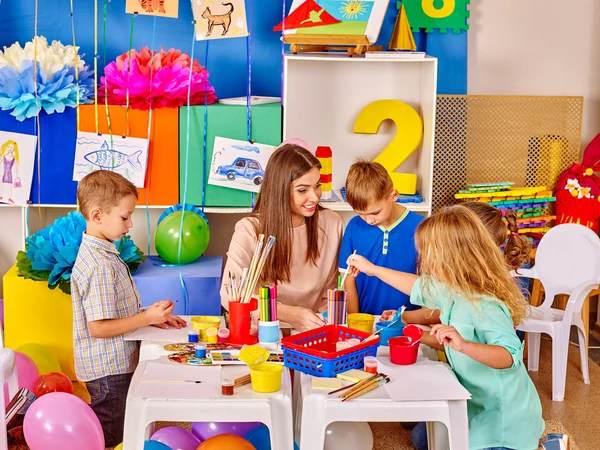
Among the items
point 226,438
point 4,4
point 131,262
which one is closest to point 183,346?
point 226,438

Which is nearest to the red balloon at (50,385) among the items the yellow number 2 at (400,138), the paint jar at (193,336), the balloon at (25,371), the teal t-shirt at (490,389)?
the balloon at (25,371)

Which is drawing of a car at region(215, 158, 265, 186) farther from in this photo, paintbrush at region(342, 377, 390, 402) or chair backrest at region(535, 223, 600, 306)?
paintbrush at region(342, 377, 390, 402)

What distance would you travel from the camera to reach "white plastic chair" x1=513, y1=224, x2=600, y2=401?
3.22m

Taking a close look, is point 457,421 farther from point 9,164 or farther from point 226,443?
point 9,164

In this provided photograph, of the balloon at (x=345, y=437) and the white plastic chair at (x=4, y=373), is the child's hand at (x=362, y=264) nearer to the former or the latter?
the balloon at (x=345, y=437)

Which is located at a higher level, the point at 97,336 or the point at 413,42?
the point at 413,42

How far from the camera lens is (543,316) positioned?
330 cm

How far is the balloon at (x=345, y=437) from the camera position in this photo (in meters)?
2.14

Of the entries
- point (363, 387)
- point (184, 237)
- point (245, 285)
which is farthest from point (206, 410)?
point (184, 237)

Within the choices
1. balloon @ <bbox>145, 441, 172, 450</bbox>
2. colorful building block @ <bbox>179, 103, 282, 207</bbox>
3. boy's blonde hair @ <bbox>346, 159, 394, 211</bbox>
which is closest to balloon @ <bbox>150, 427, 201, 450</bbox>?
balloon @ <bbox>145, 441, 172, 450</bbox>

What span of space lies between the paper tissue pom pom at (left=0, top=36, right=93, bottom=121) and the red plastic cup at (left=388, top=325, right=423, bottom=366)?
1.92 m

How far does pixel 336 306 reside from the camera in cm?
208

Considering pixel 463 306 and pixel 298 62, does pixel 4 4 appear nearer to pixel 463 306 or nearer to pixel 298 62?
pixel 298 62

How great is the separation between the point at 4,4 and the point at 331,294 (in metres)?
2.31
